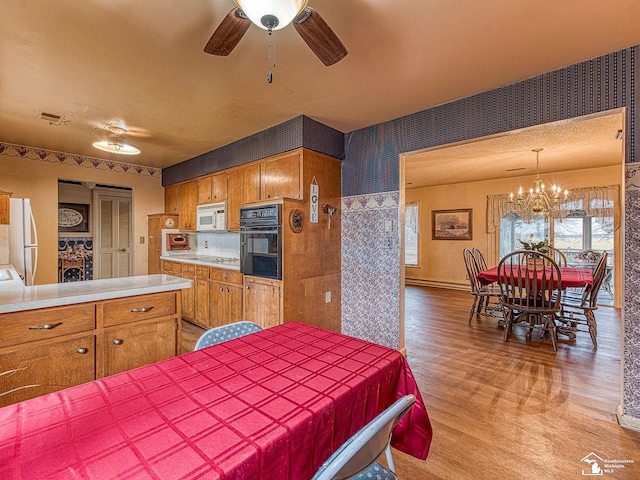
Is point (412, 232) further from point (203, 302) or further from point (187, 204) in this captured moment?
point (203, 302)

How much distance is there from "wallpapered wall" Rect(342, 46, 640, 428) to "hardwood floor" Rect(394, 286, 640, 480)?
1.18 ft

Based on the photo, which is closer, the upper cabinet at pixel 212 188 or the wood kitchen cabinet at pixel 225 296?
the wood kitchen cabinet at pixel 225 296

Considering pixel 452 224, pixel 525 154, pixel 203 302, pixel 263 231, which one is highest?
pixel 525 154

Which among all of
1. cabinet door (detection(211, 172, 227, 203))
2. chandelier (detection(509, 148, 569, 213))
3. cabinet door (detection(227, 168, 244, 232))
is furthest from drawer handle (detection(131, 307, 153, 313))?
chandelier (detection(509, 148, 569, 213))

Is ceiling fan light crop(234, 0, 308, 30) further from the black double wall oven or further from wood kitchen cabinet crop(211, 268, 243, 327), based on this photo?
wood kitchen cabinet crop(211, 268, 243, 327)

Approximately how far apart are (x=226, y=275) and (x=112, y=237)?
13.1 feet

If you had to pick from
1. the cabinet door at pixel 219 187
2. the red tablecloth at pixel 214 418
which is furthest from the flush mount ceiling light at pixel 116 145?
the red tablecloth at pixel 214 418

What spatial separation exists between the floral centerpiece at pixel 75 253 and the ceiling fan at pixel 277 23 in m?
5.94

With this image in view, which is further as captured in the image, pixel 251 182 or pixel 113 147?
pixel 251 182

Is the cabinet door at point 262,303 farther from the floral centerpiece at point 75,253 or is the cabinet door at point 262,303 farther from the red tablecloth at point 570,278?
the floral centerpiece at point 75,253

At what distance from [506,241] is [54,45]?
23.6 ft

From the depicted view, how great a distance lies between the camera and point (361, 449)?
2.38 feet

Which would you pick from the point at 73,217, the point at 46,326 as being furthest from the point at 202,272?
the point at 73,217

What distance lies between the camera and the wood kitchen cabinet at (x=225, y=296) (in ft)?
11.5
